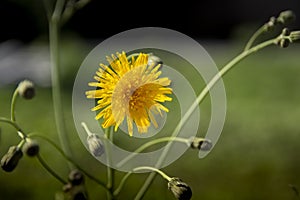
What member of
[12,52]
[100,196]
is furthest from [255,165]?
[12,52]

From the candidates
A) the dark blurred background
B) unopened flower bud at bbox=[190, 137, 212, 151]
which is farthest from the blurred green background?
the dark blurred background

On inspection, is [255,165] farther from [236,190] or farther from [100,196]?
[100,196]

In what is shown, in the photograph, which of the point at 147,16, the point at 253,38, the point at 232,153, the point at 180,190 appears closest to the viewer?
the point at 180,190

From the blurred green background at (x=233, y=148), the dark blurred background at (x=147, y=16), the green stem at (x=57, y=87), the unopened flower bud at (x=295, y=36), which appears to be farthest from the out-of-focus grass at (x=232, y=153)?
the dark blurred background at (x=147, y=16)

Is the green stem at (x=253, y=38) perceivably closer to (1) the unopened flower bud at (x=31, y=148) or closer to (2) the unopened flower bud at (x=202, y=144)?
(2) the unopened flower bud at (x=202, y=144)

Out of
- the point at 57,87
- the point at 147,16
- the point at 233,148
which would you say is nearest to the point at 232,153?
the point at 233,148

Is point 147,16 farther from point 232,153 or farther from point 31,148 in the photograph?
point 31,148

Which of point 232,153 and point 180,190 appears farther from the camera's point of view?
point 232,153
